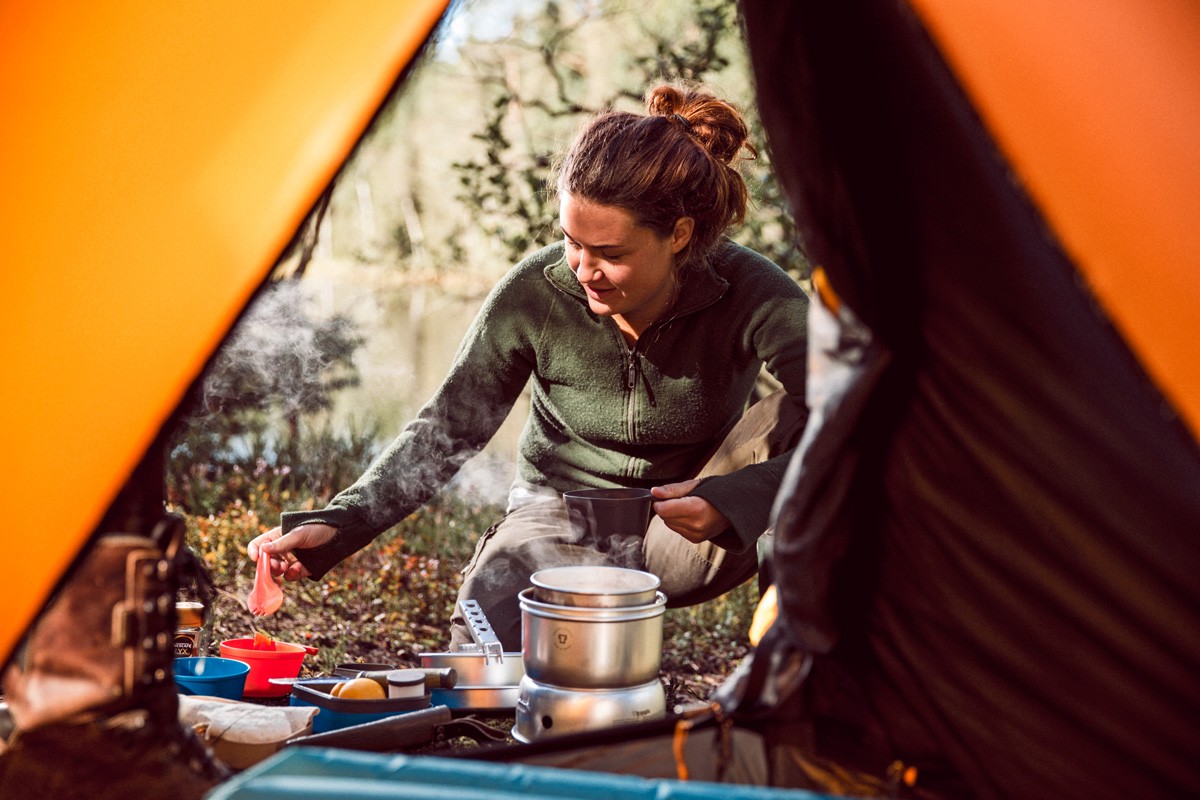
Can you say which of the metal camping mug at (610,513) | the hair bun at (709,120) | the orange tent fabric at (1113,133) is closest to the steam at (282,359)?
the hair bun at (709,120)

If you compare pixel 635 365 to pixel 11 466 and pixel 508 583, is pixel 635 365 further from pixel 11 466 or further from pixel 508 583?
pixel 11 466

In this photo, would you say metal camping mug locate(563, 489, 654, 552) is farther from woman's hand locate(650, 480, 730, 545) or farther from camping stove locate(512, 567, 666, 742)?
camping stove locate(512, 567, 666, 742)

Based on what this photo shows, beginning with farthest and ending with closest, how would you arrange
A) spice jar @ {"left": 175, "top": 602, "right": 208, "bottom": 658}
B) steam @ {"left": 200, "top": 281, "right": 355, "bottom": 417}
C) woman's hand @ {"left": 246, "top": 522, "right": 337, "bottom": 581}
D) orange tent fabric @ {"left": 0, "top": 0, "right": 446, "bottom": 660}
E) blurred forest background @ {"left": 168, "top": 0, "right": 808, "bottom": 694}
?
steam @ {"left": 200, "top": 281, "right": 355, "bottom": 417} → blurred forest background @ {"left": 168, "top": 0, "right": 808, "bottom": 694} → woman's hand @ {"left": 246, "top": 522, "right": 337, "bottom": 581} → spice jar @ {"left": 175, "top": 602, "right": 208, "bottom": 658} → orange tent fabric @ {"left": 0, "top": 0, "right": 446, "bottom": 660}

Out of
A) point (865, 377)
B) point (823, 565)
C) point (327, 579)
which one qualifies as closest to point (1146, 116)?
point (865, 377)

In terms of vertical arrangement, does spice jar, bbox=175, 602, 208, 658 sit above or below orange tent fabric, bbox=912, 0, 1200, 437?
below

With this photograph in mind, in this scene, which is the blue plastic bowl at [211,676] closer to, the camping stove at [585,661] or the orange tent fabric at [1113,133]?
the camping stove at [585,661]

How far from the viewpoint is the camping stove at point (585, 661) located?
5.60ft

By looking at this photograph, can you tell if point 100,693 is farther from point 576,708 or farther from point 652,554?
point 652,554

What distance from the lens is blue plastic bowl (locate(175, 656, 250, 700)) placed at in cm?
187

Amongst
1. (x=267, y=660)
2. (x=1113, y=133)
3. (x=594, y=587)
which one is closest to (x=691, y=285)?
(x=594, y=587)

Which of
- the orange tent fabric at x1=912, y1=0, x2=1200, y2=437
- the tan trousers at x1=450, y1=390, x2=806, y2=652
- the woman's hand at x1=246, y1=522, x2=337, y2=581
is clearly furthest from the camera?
the tan trousers at x1=450, y1=390, x2=806, y2=652

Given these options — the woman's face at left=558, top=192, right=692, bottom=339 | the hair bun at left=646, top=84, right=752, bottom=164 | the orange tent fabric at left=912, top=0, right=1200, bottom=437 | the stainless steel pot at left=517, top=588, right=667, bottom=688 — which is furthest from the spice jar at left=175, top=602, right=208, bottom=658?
the hair bun at left=646, top=84, right=752, bottom=164

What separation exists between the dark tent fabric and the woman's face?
40.3 inches

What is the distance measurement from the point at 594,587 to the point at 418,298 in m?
3.38
